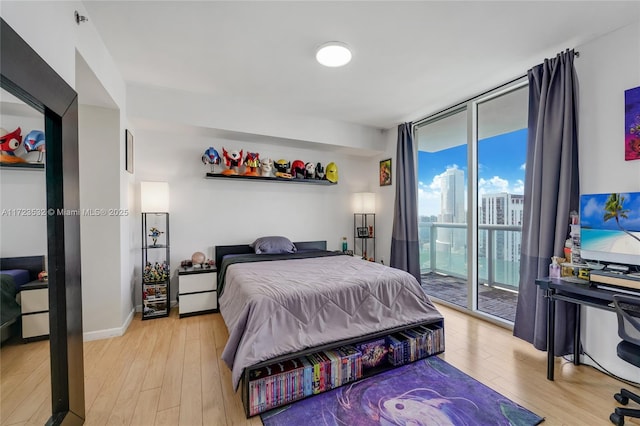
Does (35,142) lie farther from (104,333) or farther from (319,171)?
(319,171)

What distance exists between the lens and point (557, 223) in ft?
7.50

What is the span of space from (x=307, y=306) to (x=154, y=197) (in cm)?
236

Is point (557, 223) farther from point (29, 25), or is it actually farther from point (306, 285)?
point (29, 25)

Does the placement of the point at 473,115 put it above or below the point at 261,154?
above

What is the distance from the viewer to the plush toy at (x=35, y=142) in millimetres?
1214

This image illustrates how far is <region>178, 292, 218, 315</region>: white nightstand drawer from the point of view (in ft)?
10.5

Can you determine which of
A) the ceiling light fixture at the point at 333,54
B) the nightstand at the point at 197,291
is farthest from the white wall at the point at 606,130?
the nightstand at the point at 197,291

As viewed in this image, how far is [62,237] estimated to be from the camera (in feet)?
4.48

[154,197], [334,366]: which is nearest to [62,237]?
[334,366]

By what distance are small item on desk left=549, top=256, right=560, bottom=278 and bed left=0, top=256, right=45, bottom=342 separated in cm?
332

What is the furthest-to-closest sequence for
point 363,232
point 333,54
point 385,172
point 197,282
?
point 363,232 → point 385,172 → point 197,282 → point 333,54

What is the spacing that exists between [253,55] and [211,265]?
251cm

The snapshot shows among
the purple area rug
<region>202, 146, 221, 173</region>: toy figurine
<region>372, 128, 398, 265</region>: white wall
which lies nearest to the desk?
the purple area rug

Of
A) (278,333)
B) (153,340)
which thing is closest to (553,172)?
(278,333)
